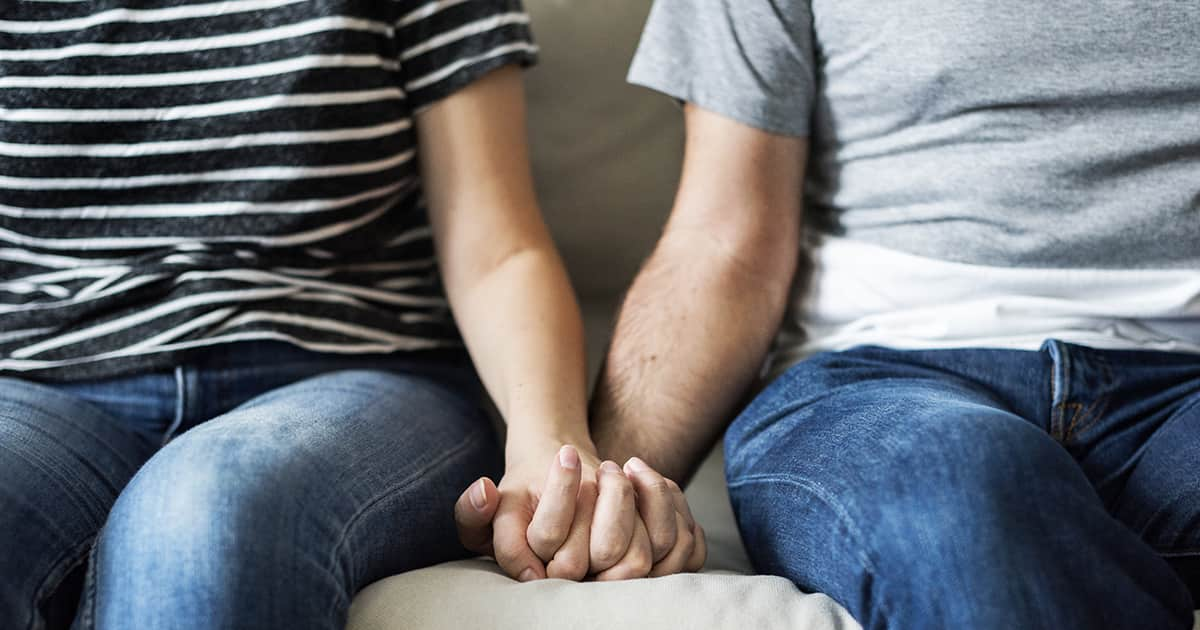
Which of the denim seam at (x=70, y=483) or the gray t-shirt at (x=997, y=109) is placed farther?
the gray t-shirt at (x=997, y=109)

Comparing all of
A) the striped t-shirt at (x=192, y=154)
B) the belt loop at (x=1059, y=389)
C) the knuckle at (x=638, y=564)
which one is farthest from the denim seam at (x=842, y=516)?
the striped t-shirt at (x=192, y=154)

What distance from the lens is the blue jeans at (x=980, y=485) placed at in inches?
25.6

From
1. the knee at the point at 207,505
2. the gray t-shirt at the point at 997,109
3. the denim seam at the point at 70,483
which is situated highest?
the gray t-shirt at the point at 997,109

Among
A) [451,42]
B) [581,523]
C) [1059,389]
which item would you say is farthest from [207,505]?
[1059,389]

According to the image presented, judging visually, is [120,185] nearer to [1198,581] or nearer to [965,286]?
[965,286]

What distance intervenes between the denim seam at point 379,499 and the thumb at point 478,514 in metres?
0.04

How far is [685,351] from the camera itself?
999 mm

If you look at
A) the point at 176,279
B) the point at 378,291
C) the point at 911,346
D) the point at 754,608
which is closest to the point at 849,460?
the point at 754,608

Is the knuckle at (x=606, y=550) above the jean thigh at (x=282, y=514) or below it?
below

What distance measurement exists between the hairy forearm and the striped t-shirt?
226 millimetres

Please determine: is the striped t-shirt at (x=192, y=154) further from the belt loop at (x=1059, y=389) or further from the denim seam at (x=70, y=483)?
the belt loop at (x=1059, y=389)

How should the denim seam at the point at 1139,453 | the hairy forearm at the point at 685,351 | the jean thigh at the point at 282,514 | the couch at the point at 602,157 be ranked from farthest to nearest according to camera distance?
the couch at the point at 602,157 → the hairy forearm at the point at 685,351 → the denim seam at the point at 1139,453 → the jean thigh at the point at 282,514

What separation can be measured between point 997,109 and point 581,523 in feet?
1.61

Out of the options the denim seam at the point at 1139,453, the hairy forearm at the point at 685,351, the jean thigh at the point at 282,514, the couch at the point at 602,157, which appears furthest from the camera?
the couch at the point at 602,157
